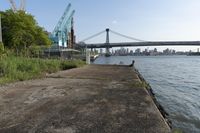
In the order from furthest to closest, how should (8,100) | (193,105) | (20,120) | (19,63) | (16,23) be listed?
(16,23), (19,63), (193,105), (8,100), (20,120)

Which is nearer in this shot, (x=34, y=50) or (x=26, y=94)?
(x=26, y=94)

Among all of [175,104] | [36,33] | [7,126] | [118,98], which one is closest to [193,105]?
[175,104]

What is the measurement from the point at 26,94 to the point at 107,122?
3.46 m

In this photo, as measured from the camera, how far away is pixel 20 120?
4020mm

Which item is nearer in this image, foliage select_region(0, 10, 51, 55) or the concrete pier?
the concrete pier

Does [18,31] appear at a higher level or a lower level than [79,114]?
higher

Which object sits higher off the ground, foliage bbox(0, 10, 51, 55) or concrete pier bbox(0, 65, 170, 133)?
foliage bbox(0, 10, 51, 55)

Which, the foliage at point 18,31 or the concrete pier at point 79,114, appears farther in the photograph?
the foliage at point 18,31

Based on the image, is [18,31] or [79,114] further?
[18,31]

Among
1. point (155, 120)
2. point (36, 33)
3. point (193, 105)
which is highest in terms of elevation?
point (36, 33)

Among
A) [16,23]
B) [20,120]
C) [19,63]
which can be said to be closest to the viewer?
[20,120]

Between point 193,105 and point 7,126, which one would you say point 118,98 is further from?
point 193,105

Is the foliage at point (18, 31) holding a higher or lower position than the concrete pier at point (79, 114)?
higher

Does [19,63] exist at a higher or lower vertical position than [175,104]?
higher
